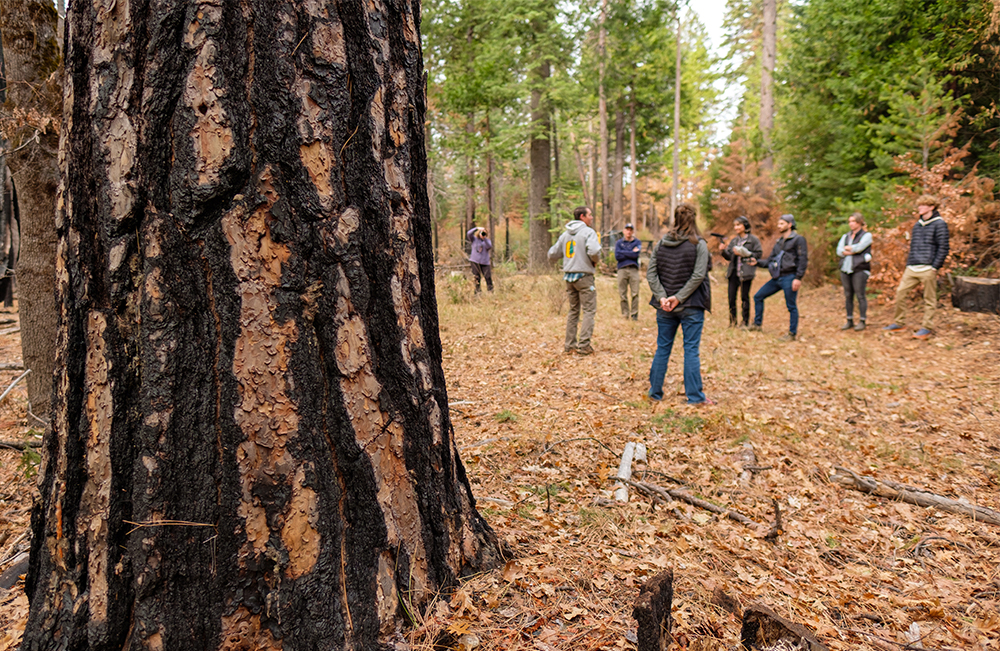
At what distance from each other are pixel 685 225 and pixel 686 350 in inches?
51.8

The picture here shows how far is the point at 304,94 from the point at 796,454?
4.50 m

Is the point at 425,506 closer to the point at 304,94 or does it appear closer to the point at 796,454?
the point at 304,94

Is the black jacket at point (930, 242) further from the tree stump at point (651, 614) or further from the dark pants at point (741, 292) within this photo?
the tree stump at point (651, 614)

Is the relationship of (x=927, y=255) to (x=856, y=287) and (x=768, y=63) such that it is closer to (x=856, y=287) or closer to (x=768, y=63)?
(x=856, y=287)

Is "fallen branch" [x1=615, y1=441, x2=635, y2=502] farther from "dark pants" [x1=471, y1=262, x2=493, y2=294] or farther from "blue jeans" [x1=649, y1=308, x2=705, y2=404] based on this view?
"dark pants" [x1=471, y1=262, x2=493, y2=294]

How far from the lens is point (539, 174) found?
17.8 m

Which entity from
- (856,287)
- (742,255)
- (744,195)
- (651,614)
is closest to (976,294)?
(856,287)

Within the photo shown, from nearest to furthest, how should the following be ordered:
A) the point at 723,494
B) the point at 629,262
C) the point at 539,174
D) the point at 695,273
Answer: the point at 723,494 → the point at 695,273 → the point at 629,262 → the point at 539,174

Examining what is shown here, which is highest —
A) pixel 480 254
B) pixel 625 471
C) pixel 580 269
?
pixel 480 254

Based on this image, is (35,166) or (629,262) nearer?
(35,166)

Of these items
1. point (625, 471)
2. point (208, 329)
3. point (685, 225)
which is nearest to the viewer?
point (208, 329)

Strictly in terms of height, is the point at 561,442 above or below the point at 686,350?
below

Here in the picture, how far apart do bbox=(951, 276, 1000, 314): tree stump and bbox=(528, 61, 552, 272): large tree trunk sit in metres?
9.74

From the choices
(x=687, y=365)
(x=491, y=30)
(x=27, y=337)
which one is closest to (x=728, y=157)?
(x=491, y=30)
